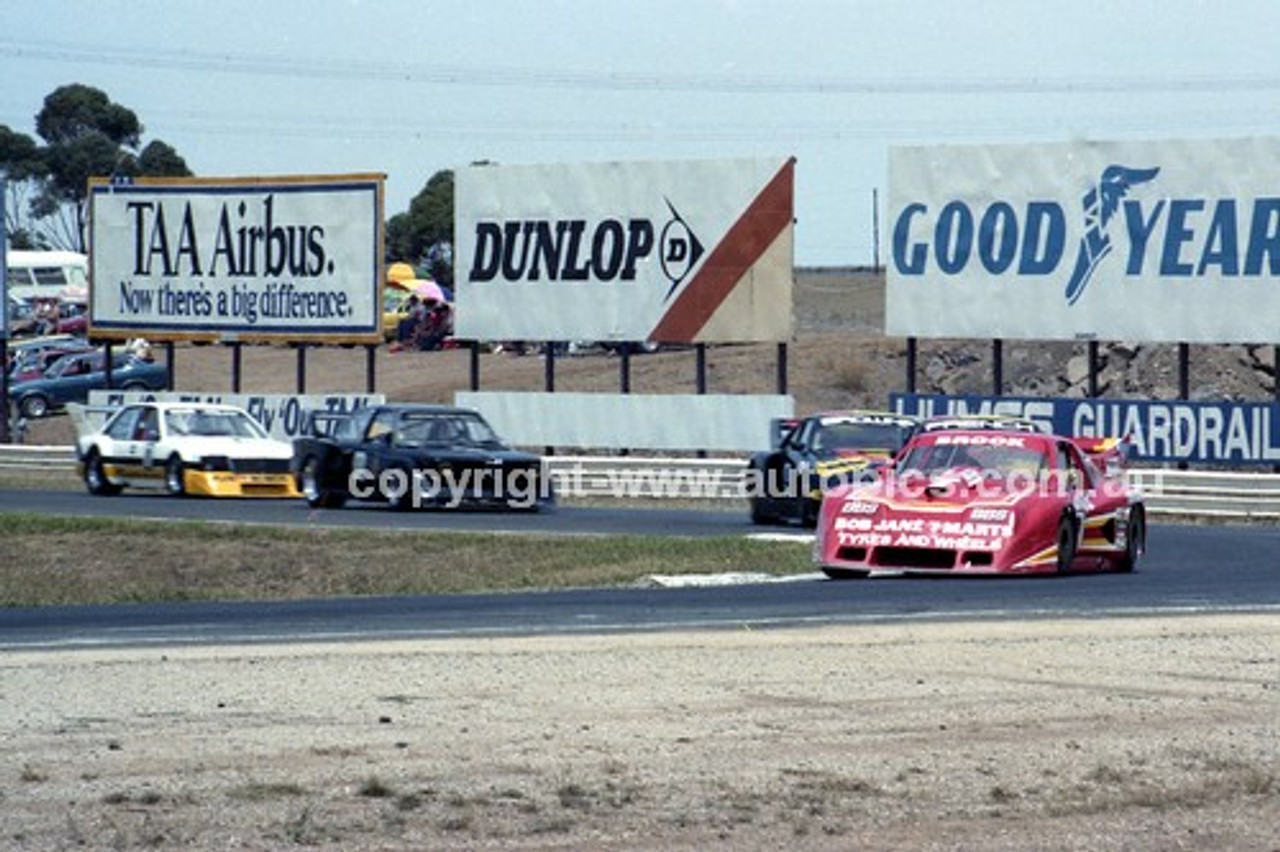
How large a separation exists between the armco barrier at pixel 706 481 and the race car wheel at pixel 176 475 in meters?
5.34

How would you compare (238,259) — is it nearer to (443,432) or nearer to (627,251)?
(627,251)

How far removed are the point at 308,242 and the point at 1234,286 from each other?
17.4 m

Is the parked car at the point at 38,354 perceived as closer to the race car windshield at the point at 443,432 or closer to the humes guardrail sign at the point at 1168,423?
the race car windshield at the point at 443,432

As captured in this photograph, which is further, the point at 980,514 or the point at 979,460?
the point at 979,460

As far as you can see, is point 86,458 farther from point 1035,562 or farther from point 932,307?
point 1035,562

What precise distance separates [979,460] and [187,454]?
1803 cm

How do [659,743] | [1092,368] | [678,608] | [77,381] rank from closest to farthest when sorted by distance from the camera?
[659,743], [678,608], [1092,368], [77,381]

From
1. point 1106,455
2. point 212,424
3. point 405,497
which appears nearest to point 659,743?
point 1106,455

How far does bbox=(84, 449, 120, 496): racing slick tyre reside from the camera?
128 feet

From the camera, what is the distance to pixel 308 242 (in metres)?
47.4

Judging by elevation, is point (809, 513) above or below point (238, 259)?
below

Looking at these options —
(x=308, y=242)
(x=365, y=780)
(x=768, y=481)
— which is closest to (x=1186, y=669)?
(x=365, y=780)

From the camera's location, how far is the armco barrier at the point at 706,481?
111 ft

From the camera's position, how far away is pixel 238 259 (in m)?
48.3
